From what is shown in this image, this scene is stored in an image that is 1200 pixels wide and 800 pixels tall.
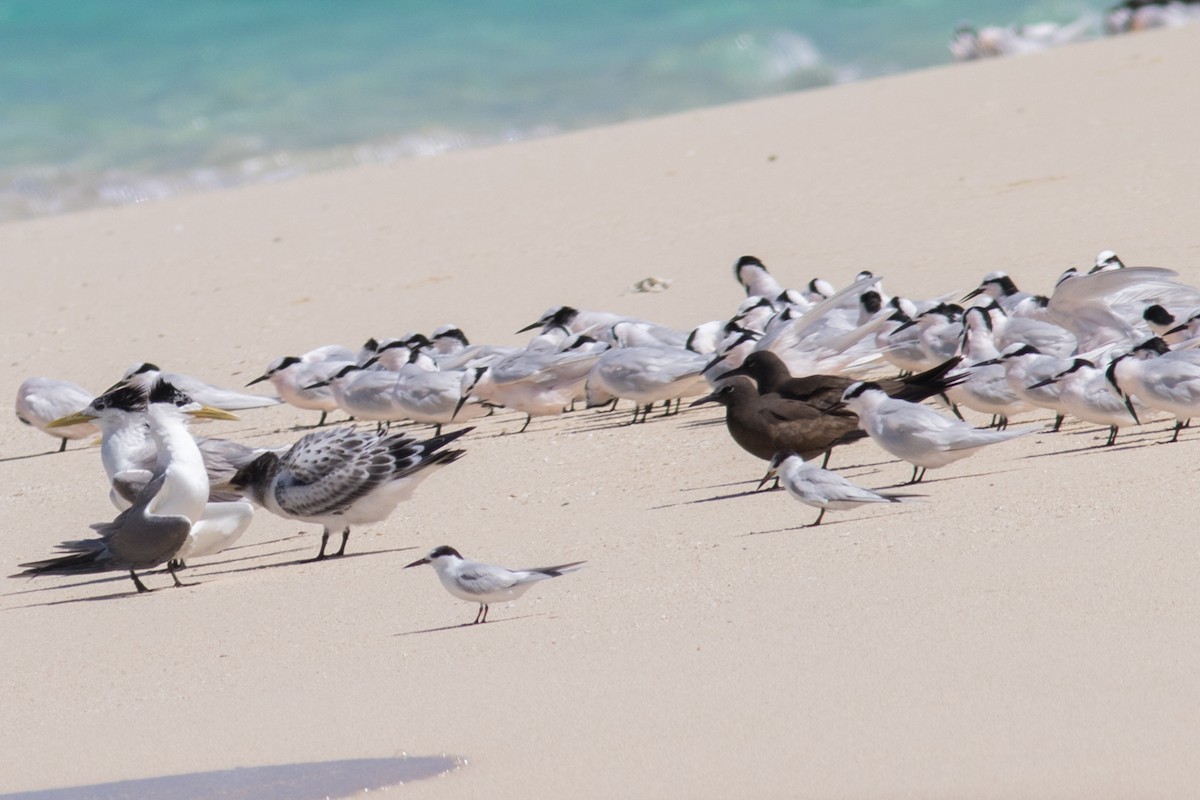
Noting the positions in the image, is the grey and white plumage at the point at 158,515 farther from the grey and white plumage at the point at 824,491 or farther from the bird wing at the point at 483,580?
the grey and white plumage at the point at 824,491

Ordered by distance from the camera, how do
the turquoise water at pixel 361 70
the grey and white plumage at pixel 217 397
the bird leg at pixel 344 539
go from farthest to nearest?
the turquoise water at pixel 361 70 < the grey and white plumage at pixel 217 397 < the bird leg at pixel 344 539

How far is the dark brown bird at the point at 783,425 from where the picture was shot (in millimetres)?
5945

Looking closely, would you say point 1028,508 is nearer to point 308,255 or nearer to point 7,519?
point 7,519

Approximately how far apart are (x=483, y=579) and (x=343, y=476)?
3.93 feet

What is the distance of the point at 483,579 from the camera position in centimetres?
432

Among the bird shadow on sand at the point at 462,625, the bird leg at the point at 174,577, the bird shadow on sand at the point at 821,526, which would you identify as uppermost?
the bird shadow on sand at the point at 462,625

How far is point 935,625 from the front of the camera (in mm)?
3854

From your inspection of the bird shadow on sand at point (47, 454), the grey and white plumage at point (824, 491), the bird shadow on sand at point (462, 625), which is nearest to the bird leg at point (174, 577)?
the bird shadow on sand at point (462, 625)

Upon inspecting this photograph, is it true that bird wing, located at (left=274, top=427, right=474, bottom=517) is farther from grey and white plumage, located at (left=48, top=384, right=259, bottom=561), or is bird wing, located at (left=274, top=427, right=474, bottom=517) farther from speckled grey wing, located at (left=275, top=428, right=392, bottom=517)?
grey and white plumage, located at (left=48, top=384, right=259, bottom=561)

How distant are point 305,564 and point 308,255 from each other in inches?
214

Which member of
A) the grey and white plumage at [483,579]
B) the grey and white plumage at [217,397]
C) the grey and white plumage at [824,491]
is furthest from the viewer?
the grey and white plumage at [217,397]

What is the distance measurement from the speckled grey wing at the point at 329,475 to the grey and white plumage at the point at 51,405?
2.19 m

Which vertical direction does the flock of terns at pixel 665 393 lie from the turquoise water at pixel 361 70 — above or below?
above

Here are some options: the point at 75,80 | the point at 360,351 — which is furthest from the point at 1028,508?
the point at 75,80
